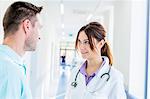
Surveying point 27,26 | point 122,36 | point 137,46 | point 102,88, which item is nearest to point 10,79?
point 27,26

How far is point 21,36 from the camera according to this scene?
3.65 ft

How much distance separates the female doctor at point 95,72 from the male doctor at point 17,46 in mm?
590

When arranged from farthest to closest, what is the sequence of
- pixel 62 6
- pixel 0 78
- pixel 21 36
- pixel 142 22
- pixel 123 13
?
pixel 62 6 < pixel 123 13 < pixel 142 22 < pixel 21 36 < pixel 0 78

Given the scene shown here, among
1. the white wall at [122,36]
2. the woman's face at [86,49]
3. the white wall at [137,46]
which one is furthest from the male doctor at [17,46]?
the white wall at [122,36]

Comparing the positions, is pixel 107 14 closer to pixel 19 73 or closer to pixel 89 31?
pixel 89 31

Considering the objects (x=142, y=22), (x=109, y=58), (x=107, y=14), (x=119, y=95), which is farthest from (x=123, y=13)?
(x=119, y=95)

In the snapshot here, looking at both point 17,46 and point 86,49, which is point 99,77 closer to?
point 86,49

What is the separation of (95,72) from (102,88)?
166mm

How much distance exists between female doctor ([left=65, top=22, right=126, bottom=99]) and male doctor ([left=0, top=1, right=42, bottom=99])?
0.59m

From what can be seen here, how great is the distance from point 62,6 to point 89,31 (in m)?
4.51

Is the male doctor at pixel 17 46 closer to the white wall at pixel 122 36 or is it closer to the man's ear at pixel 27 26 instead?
the man's ear at pixel 27 26

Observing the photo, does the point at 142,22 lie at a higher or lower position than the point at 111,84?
higher

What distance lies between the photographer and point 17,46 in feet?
3.59

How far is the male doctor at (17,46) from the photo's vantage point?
947mm
